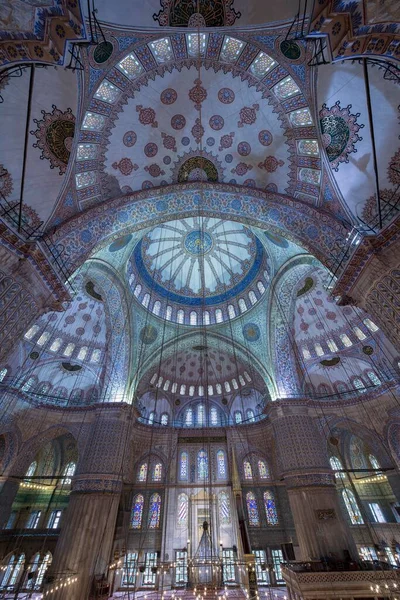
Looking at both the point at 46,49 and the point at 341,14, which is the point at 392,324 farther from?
the point at 46,49

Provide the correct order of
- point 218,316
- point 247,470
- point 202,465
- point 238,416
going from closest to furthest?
point 247,470 → point 202,465 → point 218,316 → point 238,416

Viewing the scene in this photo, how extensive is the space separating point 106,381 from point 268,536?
12.7m

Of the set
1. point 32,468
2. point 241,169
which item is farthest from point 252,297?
point 32,468

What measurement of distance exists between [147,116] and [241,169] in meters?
3.86

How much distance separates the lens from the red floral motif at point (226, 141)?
31.3 ft

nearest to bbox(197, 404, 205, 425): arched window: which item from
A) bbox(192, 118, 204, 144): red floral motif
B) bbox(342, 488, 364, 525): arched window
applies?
bbox(342, 488, 364, 525): arched window

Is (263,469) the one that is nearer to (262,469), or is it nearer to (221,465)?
(262,469)

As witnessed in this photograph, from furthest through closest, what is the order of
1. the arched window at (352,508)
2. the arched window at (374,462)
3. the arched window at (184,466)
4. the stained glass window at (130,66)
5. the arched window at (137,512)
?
1. the arched window at (184,466)
2. the arched window at (137,512)
3. the arched window at (374,462)
4. the arched window at (352,508)
5. the stained glass window at (130,66)

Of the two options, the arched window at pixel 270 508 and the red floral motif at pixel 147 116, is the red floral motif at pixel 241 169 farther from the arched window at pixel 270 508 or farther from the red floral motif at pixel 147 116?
the arched window at pixel 270 508

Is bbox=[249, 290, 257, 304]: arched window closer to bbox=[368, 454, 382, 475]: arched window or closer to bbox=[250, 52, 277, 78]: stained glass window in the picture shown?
bbox=[250, 52, 277, 78]: stained glass window

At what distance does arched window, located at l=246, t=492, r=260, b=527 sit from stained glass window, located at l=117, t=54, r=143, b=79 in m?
21.3

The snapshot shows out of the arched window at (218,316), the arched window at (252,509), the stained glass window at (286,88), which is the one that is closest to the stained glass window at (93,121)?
the stained glass window at (286,88)

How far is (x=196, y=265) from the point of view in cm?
1920

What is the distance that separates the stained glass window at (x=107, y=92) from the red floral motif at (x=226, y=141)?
3716mm
